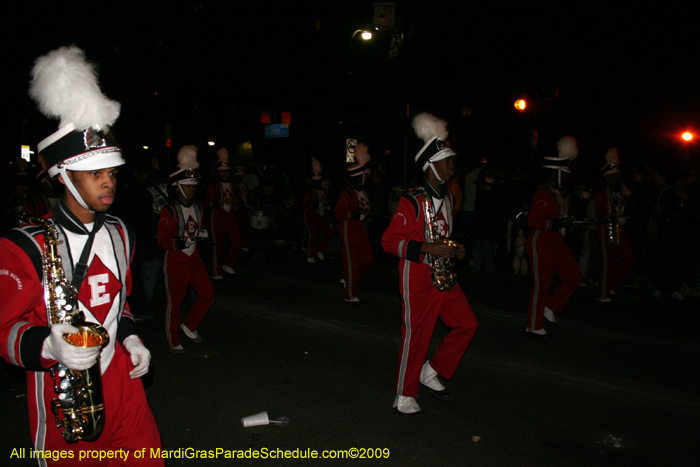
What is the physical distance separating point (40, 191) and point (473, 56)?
18.3 m

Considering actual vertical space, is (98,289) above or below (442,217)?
below

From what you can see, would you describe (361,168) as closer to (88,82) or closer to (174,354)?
(174,354)

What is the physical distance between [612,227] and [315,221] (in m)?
6.81

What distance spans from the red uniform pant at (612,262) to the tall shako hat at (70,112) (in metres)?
7.50

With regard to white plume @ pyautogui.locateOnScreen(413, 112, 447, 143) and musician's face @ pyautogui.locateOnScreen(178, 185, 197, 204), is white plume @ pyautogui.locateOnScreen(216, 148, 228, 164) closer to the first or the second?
musician's face @ pyautogui.locateOnScreen(178, 185, 197, 204)

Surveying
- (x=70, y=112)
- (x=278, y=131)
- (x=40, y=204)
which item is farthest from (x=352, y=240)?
(x=278, y=131)

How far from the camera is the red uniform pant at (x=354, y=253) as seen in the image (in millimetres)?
8117

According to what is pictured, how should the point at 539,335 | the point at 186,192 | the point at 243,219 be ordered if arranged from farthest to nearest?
the point at 243,219, the point at 539,335, the point at 186,192

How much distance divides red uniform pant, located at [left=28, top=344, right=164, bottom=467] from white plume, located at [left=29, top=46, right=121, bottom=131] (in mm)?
1089

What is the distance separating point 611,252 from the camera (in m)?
7.91

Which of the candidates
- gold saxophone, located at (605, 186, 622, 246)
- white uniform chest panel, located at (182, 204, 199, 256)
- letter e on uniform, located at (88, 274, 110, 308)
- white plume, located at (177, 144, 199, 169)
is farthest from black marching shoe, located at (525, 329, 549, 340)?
letter e on uniform, located at (88, 274, 110, 308)

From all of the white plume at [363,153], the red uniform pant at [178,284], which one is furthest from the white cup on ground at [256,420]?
the white plume at [363,153]

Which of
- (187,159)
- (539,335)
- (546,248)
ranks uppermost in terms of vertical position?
(187,159)

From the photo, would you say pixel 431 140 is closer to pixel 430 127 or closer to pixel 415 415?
pixel 430 127
